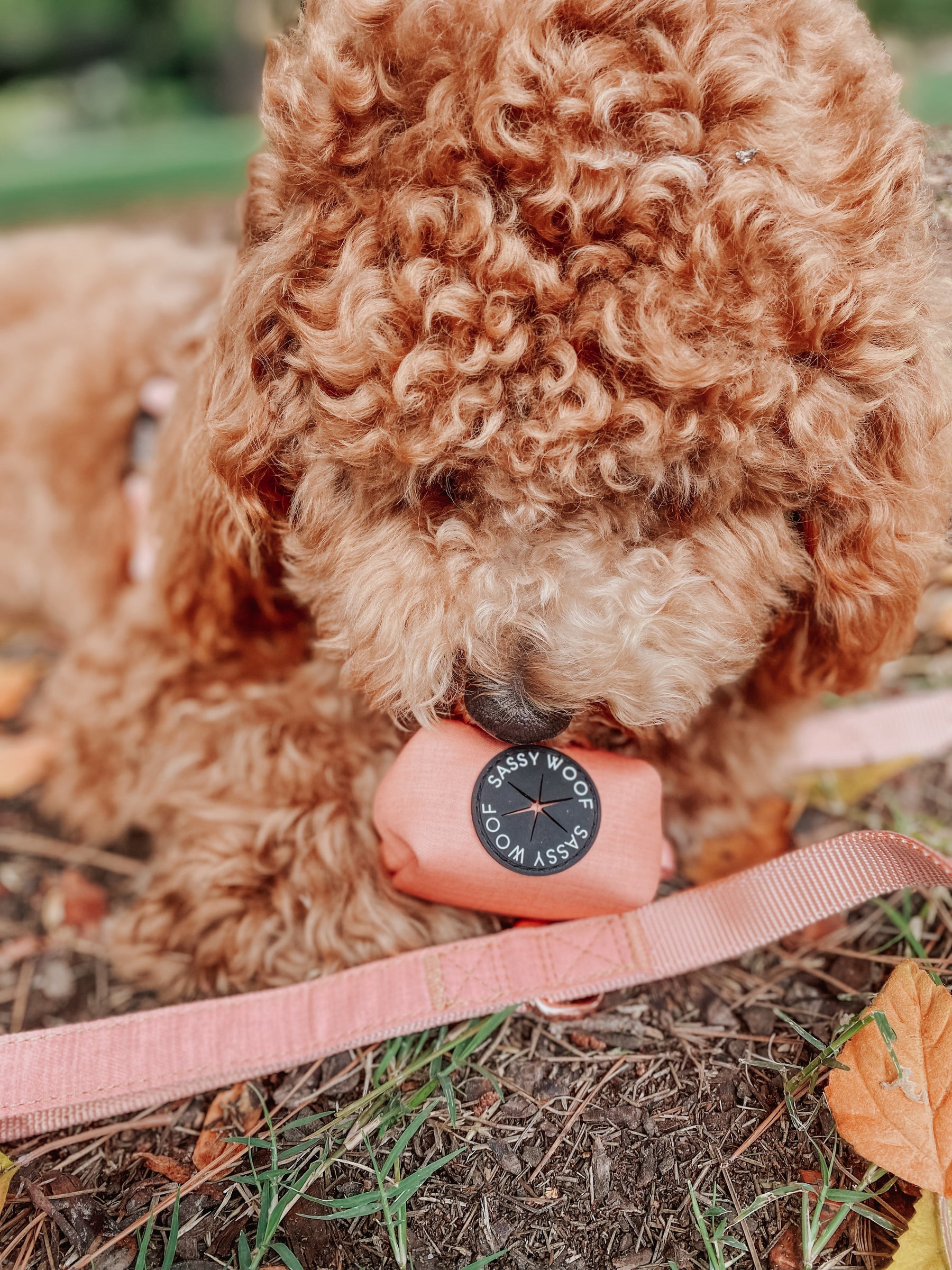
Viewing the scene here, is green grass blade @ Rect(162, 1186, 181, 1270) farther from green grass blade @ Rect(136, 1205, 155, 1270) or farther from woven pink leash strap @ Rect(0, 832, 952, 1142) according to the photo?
woven pink leash strap @ Rect(0, 832, 952, 1142)

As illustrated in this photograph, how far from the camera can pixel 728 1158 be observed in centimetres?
152

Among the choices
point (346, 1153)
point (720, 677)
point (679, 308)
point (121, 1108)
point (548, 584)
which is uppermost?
point (679, 308)

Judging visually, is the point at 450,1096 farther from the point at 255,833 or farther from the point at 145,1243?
the point at 255,833

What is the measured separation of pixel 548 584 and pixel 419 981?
30.9 inches

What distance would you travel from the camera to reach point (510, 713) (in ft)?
4.99

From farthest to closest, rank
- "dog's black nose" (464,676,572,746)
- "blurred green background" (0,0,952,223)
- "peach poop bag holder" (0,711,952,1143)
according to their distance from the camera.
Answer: "blurred green background" (0,0,952,223)
"peach poop bag holder" (0,711,952,1143)
"dog's black nose" (464,676,572,746)

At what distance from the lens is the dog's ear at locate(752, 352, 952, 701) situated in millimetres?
1567

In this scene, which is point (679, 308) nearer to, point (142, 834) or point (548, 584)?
point (548, 584)

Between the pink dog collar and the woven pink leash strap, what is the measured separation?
4.7 inches

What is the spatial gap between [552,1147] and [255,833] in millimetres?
843

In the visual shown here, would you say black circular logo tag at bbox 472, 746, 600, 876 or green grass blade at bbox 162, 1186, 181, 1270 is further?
black circular logo tag at bbox 472, 746, 600, 876

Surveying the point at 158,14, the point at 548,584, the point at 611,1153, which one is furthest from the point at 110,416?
the point at 158,14

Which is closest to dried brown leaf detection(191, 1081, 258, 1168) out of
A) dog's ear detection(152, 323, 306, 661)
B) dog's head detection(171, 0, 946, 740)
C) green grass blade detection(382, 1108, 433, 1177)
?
green grass blade detection(382, 1108, 433, 1177)

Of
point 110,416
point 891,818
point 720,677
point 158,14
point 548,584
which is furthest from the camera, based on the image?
point 158,14
